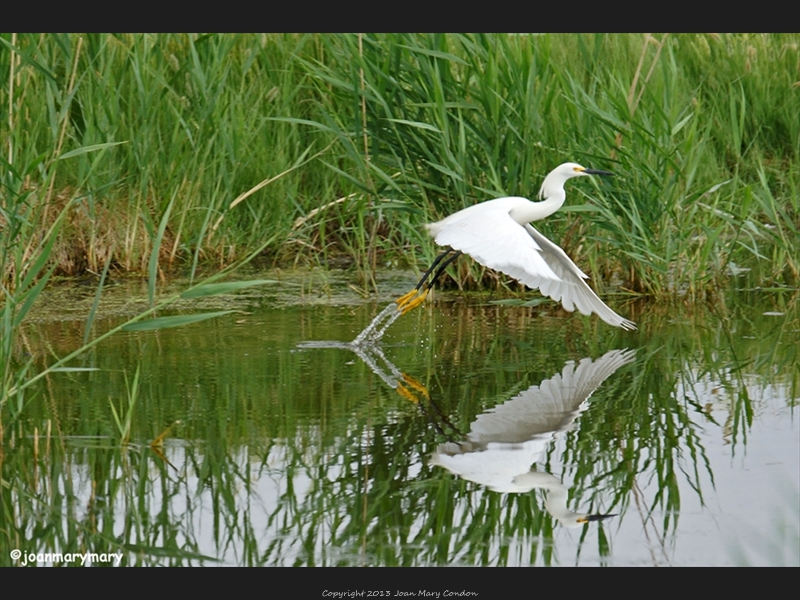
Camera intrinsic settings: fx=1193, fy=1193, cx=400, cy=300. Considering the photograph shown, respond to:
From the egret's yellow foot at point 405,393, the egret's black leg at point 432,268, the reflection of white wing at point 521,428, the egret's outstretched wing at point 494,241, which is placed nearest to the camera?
the reflection of white wing at point 521,428

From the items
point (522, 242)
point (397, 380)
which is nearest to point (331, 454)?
point (397, 380)

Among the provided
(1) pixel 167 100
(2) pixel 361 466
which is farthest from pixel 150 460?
(1) pixel 167 100

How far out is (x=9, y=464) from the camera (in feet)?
12.9

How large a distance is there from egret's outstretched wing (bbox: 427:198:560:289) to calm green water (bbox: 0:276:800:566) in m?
0.58

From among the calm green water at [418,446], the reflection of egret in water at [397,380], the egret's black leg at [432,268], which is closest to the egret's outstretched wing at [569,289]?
the calm green water at [418,446]

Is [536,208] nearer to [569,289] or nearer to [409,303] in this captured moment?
[569,289]

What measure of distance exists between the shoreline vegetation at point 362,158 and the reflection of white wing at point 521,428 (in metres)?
1.18

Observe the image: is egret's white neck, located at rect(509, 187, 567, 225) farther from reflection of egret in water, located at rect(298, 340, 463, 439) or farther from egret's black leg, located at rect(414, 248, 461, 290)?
reflection of egret in water, located at rect(298, 340, 463, 439)

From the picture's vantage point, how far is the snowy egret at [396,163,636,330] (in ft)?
15.5

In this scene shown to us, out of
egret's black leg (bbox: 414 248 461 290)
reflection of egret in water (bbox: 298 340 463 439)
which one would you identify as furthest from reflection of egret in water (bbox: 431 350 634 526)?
egret's black leg (bbox: 414 248 461 290)

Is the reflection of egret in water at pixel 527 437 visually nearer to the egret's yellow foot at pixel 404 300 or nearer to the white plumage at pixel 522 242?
the white plumage at pixel 522 242

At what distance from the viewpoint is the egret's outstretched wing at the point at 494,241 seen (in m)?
4.48

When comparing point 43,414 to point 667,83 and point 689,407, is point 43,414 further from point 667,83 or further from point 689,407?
point 667,83
